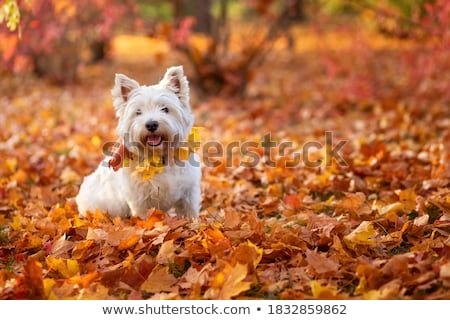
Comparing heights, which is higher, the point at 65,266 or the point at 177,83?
the point at 177,83

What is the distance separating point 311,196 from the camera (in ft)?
16.9

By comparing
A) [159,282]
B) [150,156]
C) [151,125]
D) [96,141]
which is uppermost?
[151,125]

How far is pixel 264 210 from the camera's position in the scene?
488 cm

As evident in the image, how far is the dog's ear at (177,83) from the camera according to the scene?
4285 millimetres

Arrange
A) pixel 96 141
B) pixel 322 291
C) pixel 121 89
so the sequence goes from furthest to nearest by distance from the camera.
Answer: pixel 96 141, pixel 121 89, pixel 322 291

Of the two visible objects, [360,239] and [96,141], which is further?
[96,141]

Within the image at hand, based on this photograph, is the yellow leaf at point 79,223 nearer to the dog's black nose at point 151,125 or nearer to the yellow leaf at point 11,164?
the dog's black nose at point 151,125

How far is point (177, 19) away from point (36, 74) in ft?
15.5

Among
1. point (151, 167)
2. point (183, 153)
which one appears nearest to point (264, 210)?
point (183, 153)

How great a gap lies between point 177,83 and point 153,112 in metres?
0.33

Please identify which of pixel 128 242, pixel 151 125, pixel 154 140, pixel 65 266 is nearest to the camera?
pixel 65 266

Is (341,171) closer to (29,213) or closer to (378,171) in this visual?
(378,171)

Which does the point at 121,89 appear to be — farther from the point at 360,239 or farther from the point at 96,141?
the point at 96,141

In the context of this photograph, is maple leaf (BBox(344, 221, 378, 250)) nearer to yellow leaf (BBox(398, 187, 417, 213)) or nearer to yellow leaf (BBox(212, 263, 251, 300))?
yellow leaf (BBox(212, 263, 251, 300))
